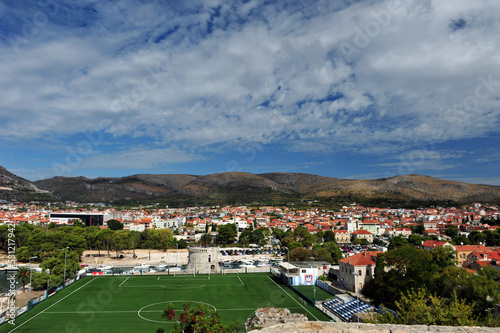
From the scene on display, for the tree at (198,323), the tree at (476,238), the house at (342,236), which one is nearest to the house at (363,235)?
the house at (342,236)

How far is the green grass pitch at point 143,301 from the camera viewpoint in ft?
94.9

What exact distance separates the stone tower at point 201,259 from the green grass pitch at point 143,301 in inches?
101

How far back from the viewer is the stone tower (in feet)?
173

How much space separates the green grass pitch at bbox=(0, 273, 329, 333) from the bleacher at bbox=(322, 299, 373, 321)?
139 centimetres

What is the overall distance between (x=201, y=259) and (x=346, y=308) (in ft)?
89.9

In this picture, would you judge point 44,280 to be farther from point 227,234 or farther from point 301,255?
point 227,234

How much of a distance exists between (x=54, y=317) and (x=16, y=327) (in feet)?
10.8

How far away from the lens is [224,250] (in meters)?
82.3

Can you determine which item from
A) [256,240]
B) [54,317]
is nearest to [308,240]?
[256,240]

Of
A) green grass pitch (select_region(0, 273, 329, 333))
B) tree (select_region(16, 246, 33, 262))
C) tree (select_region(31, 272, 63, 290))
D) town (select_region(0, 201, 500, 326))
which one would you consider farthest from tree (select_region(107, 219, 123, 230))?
tree (select_region(31, 272, 63, 290))

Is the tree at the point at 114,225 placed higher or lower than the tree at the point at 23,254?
higher

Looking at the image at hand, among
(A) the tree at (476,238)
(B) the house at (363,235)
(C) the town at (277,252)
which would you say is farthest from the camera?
(B) the house at (363,235)

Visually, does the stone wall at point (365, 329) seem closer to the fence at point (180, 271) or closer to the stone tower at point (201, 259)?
the stone tower at point (201, 259)

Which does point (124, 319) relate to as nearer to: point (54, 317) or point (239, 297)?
point (54, 317)
